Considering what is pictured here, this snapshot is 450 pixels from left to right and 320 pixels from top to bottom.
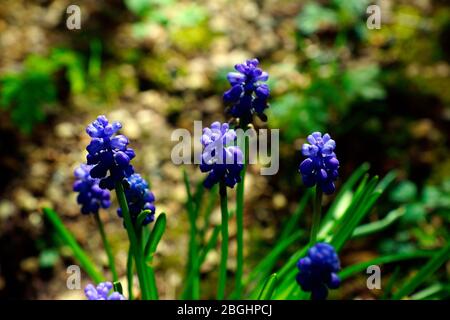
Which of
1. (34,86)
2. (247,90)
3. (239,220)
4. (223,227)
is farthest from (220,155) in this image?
(34,86)

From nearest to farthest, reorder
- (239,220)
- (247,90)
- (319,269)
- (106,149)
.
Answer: (319,269) → (106,149) → (247,90) → (239,220)

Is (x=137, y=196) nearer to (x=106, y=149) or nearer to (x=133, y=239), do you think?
(x=133, y=239)

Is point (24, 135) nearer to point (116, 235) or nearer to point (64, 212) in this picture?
point (64, 212)

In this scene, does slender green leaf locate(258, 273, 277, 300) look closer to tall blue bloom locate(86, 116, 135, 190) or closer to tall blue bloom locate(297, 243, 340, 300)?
tall blue bloom locate(297, 243, 340, 300)

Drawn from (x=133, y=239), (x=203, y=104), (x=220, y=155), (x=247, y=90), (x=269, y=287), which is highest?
(x=203, y=104)

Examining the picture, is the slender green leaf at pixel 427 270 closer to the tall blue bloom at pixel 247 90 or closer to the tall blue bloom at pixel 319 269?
the tall blue bloom at pixel 319 269

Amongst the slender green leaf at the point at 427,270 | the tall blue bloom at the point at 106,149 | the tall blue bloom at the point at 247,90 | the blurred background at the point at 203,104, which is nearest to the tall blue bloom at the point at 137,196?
the tall blue bloom at the point at 106,149

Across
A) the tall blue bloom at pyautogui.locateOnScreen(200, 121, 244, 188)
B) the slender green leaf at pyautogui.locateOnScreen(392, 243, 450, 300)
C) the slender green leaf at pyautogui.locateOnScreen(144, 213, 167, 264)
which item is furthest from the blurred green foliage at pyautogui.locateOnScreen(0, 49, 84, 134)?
the slender green leaf at pyautogui.locateOnScreen(392, 243, 450, 300)
